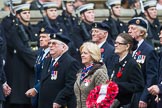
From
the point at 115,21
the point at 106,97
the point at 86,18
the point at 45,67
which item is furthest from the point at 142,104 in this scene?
the point at 115,21

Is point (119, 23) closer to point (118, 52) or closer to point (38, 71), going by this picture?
point (38, 71)

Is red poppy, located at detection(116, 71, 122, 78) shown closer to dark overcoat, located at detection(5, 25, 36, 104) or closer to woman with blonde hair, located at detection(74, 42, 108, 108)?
woman with blonde hair, located at detection(74, 42, 108, 108)

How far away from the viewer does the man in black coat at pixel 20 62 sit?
1919cm

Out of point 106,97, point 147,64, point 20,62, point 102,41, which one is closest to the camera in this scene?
point 106,97

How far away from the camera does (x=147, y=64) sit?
15.8 metres

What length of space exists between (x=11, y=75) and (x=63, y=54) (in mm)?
3855

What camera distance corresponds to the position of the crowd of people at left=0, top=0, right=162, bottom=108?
14602 millimetres

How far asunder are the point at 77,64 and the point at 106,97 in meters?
1.85

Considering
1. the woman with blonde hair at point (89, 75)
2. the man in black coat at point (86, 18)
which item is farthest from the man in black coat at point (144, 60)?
the man in black coat at point (86, 18)

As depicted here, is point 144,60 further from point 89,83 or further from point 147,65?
point 89,83

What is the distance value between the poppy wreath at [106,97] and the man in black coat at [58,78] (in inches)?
53.0

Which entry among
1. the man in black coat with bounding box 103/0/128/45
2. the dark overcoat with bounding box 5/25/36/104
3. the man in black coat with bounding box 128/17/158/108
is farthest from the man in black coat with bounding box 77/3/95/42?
the man in black coat with bounding box 128/17/158/108

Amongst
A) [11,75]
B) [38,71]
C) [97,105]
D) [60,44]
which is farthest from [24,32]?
[97,105]

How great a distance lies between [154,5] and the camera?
67.8ft
